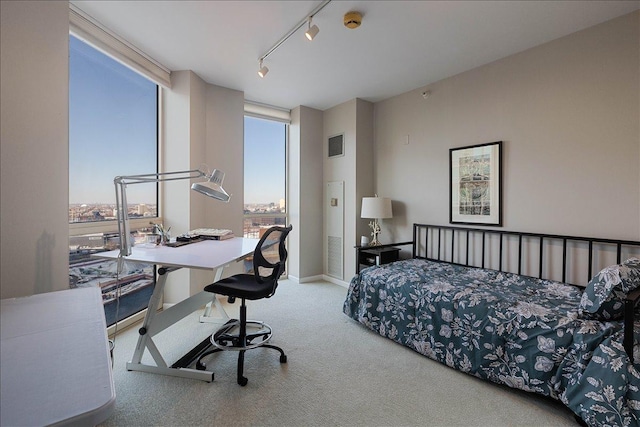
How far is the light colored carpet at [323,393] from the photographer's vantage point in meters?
1.64

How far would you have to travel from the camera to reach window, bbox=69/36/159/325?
229 centimetres

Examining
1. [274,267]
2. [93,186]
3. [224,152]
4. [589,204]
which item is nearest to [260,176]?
[224,152]

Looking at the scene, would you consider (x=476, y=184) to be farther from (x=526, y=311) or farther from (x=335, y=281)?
(x=335, y=281)

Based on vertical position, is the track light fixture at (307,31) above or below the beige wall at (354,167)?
above

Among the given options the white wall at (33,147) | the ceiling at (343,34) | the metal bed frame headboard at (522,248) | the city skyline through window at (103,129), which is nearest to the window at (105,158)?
the city skyline through window at (103,129)

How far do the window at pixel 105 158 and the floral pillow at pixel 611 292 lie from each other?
3065 mm

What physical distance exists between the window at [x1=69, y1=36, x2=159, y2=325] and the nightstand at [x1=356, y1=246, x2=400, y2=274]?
95.0 inches

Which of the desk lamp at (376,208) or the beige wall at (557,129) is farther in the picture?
the desk lamp at (376,208)

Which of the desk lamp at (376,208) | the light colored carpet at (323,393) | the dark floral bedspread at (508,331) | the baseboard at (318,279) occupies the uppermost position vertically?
the desk lamp at (376,208)

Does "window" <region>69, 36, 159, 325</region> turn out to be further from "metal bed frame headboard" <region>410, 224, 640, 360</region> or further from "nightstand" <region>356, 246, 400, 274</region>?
"metal bed frame headboard" <region>410, 224, 640, 360</region>

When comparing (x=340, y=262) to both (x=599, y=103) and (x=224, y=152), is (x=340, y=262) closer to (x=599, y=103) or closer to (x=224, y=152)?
(x=224, y=152)

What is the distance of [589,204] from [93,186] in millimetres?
4125

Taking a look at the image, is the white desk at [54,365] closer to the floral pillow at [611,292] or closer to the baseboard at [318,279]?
the floral pillow at [611,292]

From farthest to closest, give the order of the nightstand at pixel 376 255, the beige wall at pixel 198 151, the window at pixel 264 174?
the window at pixel 264 174, the nightstand at pixel 376 255, the beige wall at pixel 198 151
